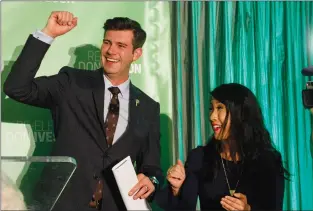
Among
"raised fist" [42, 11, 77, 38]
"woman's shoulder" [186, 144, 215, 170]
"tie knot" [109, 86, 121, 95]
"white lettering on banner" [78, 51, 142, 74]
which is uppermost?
"raised fist" [42, 11, 77, 38]

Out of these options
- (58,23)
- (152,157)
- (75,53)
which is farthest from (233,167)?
(75,53)

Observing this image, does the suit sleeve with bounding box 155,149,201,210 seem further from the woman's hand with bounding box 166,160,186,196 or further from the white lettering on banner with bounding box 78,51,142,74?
the white lettering on banner with bounding box 78,51,142,74

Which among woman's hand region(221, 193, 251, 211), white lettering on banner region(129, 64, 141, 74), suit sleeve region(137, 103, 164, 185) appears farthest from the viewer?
white lettering on banner region(129, 64, 141, 74)

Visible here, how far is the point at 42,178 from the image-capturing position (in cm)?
154

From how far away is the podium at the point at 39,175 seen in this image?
1.41m

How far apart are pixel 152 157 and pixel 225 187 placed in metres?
0.41

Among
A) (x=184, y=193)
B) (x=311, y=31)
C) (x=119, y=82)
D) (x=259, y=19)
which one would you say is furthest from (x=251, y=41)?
(x=184, y=193)

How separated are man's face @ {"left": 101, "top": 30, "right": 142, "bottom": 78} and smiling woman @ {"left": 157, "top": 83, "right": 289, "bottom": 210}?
1.71 feet

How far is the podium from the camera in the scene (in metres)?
1.41

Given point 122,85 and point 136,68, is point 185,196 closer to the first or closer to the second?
point 122,85

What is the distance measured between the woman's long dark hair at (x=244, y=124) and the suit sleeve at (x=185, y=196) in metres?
0.21

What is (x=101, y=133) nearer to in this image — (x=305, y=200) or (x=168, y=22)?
(x=168, y=22)

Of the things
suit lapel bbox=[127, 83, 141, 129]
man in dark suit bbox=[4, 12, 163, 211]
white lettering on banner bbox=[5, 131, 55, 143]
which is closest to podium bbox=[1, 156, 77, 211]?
man in dark suit bbox=[4, 12, 163, 211]

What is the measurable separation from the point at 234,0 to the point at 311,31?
0.51m
